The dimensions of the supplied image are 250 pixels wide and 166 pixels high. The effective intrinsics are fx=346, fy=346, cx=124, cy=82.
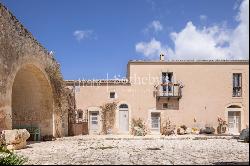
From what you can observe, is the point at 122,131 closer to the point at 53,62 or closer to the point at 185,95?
the point at 185,95

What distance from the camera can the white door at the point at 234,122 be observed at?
24.4 metres

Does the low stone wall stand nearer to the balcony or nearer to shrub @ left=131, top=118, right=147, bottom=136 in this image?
shrub @ left=131, top=118, right=147, bottom=136

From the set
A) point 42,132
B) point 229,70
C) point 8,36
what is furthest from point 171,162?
point 229,70

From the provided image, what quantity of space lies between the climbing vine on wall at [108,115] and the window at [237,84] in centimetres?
857

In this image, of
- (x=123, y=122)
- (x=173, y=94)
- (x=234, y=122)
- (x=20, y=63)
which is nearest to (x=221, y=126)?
(x=234, y=122)

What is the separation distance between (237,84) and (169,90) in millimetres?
4907

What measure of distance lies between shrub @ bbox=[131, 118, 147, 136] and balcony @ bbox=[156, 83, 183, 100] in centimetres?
213

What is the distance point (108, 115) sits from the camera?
23.8 meters

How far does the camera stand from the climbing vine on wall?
2378 centimetres

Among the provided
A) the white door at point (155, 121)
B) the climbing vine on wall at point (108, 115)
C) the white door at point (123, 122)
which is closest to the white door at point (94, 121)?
the climbing vine on wall at point (108, 115)

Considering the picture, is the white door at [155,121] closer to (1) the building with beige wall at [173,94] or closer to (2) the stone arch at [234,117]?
(1) the building with beige wall at [173,94]

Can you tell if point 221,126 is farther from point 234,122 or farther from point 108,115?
point 108,115

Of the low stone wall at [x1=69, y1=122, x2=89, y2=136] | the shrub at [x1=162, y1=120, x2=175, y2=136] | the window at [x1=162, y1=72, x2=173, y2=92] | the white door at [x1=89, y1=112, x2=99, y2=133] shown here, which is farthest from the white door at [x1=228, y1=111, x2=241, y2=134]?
the low stone wall at [x1=69, y1=122, x2=89, y2=136]

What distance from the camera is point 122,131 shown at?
936 inches
